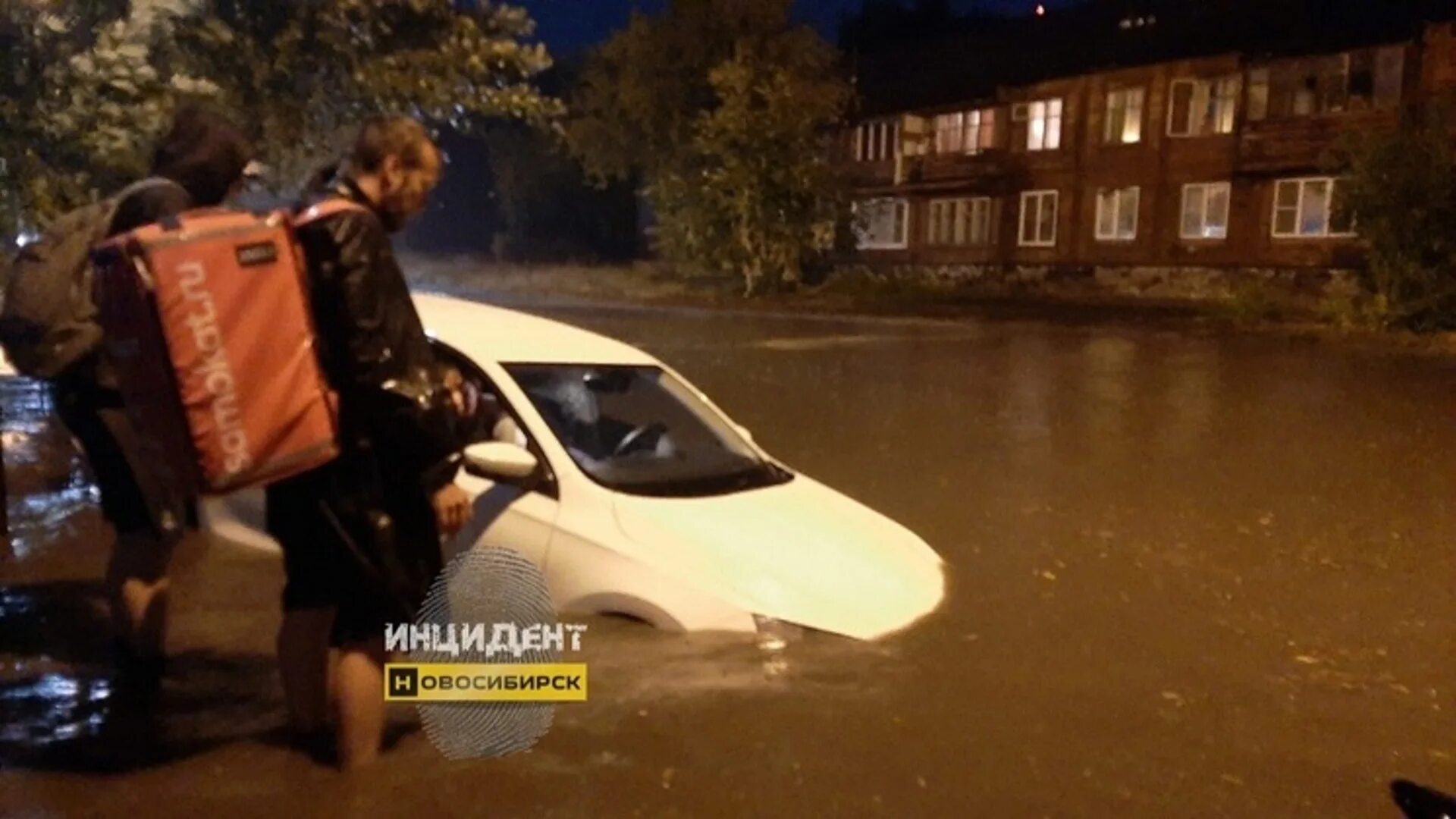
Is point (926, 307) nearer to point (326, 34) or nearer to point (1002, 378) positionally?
point (1002, 378)

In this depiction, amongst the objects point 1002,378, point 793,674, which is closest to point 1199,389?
point 1002,378

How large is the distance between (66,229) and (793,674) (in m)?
2.72

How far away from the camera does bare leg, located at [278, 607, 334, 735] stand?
3.51m

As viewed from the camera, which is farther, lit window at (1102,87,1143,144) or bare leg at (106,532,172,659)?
lit window at (1102,87,1143,144)

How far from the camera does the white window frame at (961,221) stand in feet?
128

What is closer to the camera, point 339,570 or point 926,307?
point 339,570

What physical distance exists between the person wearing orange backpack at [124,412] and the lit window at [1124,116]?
3397 centimetres

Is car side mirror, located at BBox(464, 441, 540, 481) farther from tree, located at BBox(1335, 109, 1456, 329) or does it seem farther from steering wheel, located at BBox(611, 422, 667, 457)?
tree, located at BBox(1335, 109, 1456, 329)

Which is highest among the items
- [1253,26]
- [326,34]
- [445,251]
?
[1253,26]

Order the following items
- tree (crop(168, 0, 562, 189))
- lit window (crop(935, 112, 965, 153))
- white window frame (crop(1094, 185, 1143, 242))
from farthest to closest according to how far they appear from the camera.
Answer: lit window (crop(935, 112, 965, 153))
white window frame (crop(1094, 185, 1143, 242))
tree (crop(168, 0, 562, 189))

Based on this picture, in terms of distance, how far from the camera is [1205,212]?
33.6 m

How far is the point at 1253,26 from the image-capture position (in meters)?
34.3

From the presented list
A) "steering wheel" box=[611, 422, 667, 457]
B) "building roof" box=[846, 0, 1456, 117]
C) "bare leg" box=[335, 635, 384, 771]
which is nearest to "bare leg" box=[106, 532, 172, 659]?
"bare leg" box=[335, 635, 384, 771]

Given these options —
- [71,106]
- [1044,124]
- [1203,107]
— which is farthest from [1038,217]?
[71,106]
